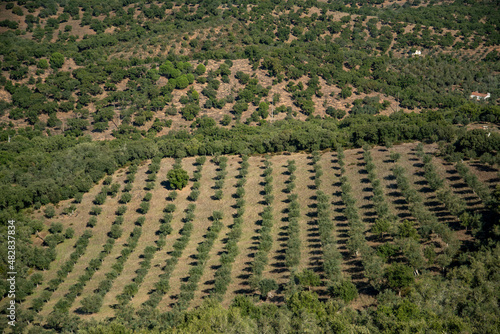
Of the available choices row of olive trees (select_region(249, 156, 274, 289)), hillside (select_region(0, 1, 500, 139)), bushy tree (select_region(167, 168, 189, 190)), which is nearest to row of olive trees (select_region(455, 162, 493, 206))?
row of olive trees (select_region(249, 156, 274, 289))

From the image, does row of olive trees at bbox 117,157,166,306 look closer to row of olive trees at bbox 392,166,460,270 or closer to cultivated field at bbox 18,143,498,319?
cultivated field at bbox 18,143,498,319

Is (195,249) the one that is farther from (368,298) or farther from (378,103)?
(378,103)

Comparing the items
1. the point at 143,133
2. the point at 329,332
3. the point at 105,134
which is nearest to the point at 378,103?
the point at 143,133

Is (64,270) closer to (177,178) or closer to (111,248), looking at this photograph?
(111,248)

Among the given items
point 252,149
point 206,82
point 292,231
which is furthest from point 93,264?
point 206,82

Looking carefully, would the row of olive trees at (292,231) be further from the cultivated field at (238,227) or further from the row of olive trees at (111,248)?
the row of olive trees at (111,248)

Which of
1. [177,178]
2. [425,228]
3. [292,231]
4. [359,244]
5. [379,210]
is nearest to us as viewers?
[359,244]
